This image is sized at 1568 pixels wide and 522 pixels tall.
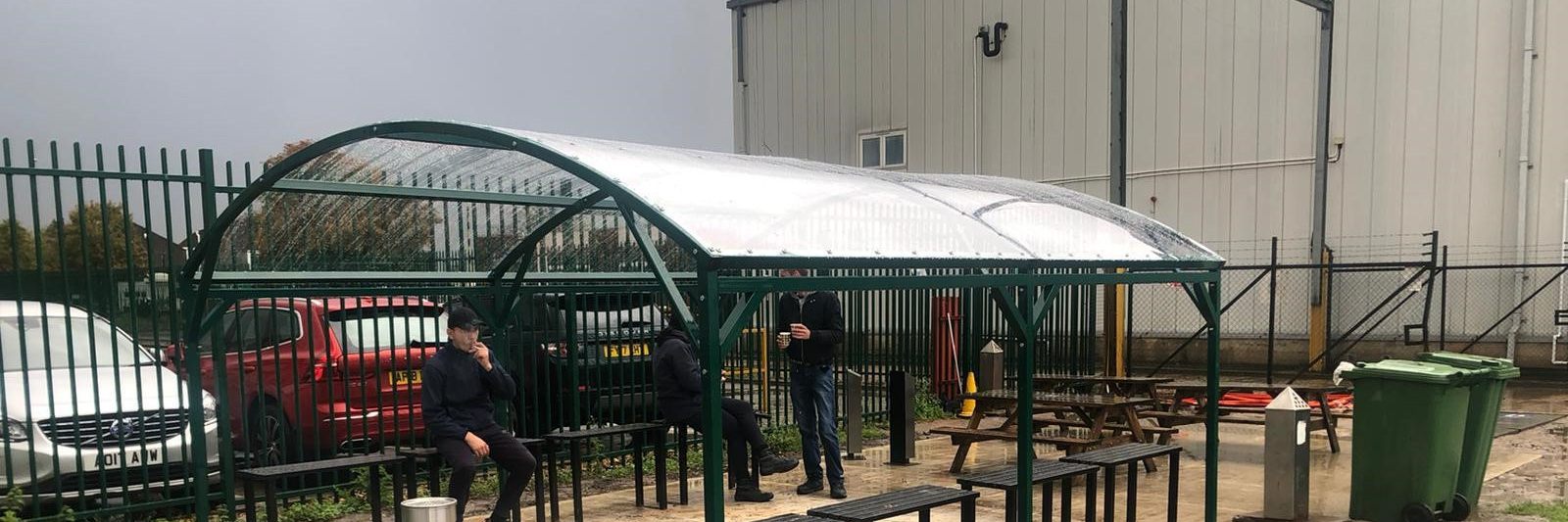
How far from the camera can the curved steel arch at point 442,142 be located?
3.87m

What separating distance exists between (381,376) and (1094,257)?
4.65 m

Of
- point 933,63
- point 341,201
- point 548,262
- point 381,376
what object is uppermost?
point 933,63

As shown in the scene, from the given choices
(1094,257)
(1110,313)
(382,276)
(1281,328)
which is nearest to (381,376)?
(382,276)

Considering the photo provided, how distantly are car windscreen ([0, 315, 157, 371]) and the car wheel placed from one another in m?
0.73

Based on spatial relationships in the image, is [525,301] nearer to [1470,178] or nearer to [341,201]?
[341,201]

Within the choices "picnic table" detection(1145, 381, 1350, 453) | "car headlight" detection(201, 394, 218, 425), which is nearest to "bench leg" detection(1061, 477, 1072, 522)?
"picnic table" detection(1145, 381, 1350, 453)

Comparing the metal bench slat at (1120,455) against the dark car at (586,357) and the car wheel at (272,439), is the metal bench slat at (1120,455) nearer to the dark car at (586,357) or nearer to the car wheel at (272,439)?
the dark car at (586,357)

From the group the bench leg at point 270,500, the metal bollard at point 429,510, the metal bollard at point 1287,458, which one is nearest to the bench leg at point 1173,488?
the metal bollard at point 1287,458

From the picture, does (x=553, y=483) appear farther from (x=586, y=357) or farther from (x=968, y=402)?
(x=968, y=402)

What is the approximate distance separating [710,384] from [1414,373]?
4.33 metres

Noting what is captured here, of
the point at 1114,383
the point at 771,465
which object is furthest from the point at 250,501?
the point at 1114,383

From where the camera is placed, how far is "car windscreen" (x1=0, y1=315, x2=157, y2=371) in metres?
5.64

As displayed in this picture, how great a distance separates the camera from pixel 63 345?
6152 mm

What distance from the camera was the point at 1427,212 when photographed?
49.5 ft
